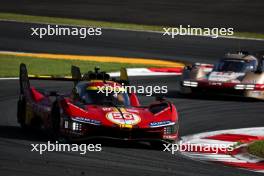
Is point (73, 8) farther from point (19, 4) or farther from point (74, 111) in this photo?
point (74, 111)

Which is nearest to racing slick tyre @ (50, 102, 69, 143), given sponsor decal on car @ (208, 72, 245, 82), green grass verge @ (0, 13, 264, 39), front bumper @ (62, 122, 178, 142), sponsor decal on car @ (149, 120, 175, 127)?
front bumper @ (62, 122, 178, 142)

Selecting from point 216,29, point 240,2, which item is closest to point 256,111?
point 216,29

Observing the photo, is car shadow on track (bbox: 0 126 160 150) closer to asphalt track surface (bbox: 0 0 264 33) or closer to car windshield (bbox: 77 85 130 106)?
car windshield (bbox: 77 85 130 106)

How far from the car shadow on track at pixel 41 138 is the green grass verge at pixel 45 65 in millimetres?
9670

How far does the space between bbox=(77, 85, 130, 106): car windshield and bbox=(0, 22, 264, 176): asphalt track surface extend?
0.85 metres

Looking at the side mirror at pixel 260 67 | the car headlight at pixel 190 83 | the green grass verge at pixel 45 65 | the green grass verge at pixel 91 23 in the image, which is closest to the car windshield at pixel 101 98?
the car headlight at pixel 190 83

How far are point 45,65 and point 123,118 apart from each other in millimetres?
14698

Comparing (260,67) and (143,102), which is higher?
(260,67)

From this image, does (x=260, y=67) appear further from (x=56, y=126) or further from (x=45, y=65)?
(x=56, y=126)

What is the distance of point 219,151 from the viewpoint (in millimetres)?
17359

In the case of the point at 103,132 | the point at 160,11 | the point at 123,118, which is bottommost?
the point at 103,132

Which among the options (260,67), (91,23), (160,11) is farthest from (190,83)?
(160,11)

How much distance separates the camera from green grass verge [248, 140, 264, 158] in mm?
16941

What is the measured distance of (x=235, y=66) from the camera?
26094 mm
